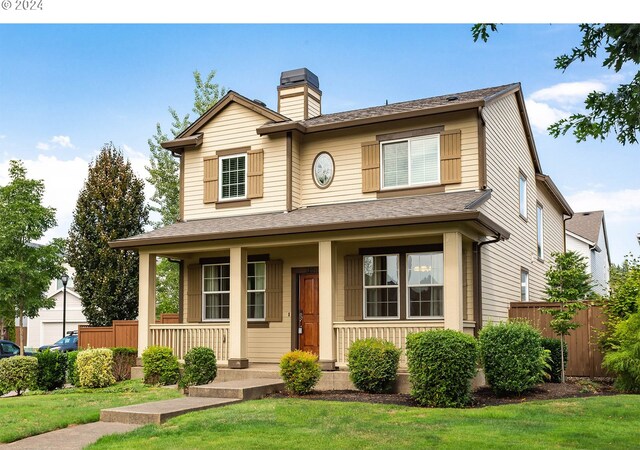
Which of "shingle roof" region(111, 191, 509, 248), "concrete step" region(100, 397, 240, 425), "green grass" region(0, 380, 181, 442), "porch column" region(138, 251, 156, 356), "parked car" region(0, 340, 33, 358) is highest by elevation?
"shingle roof" region(111, 191, 509, 248)

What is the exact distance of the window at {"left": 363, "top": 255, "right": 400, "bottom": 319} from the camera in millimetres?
14664

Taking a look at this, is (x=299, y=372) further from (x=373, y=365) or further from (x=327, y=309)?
(x=327, y=309)

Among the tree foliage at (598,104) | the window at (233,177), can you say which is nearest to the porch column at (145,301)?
the window at (233,177)

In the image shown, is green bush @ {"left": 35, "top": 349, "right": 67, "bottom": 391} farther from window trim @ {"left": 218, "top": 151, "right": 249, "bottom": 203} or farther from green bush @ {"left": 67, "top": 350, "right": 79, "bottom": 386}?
window trim @ {"left": 218, "top": 151, "right": 249, "bottom": 203}

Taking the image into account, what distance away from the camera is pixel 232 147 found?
17.4 metres

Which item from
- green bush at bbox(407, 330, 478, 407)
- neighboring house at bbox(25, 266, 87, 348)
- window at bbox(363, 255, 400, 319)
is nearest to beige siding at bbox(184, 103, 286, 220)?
window at bbox(363, 255, 400, 319)

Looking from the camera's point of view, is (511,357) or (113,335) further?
(113,335)

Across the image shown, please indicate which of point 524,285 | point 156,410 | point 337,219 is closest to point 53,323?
point 524,285

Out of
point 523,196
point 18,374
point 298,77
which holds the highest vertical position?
point 298,77

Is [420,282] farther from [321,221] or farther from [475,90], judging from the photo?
[475,90]

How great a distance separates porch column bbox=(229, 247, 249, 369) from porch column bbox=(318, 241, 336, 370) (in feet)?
6.53

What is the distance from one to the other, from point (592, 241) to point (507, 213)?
2076 centimetres

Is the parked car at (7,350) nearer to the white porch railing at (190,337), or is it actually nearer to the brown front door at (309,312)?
the white porch railing at (190,337)

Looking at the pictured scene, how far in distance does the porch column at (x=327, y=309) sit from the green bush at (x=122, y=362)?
18.1 ft
